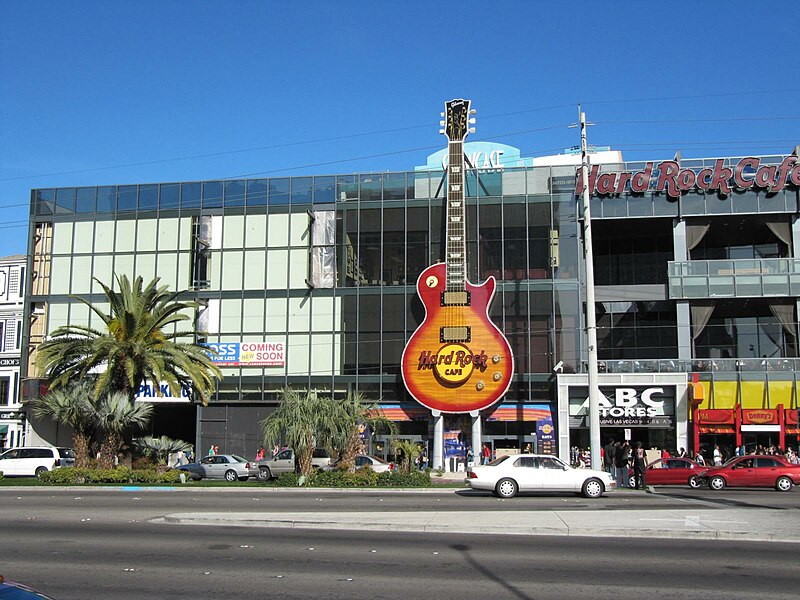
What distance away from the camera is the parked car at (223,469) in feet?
128

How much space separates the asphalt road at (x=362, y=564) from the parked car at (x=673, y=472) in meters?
19.0

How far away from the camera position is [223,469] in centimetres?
3931

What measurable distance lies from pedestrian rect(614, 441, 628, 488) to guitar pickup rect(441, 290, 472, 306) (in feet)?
41.8

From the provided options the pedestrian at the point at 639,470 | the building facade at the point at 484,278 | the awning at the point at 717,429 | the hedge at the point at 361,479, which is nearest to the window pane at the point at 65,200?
the building facade at the point at 484,278

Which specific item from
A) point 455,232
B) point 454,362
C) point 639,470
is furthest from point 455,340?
point 639,470

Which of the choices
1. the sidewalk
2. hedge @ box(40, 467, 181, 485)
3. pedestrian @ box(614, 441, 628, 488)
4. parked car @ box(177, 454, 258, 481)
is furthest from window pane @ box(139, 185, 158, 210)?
the sidewalk

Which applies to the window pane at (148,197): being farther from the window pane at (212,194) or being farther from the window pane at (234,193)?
the window pane at (234,193)

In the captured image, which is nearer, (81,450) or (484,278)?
(81,450)

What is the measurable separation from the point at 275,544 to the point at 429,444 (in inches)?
1221

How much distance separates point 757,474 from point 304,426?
17.0 metres

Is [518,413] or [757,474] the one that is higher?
Answer: [518,413]

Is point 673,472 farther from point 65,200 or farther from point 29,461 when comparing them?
point 65,200

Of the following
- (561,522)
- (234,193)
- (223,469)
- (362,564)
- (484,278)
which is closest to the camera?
(362,564)

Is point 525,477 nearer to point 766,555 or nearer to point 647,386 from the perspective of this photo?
point 766,555
